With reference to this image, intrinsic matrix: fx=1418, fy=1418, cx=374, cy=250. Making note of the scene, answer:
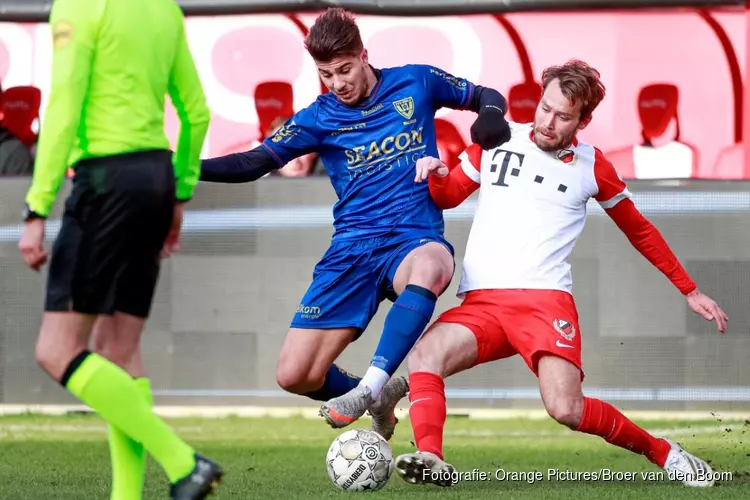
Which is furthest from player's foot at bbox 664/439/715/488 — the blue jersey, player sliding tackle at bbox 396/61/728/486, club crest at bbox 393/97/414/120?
club crest at bbox 393/97/414/120

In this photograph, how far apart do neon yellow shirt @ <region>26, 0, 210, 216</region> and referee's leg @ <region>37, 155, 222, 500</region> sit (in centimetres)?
12

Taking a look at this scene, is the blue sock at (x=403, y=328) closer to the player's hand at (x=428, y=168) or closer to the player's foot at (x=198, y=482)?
the player's hand at (x=428, y=168)

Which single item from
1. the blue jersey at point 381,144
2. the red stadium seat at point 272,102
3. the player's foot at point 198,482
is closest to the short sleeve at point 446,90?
the blue jersey at point 381,144

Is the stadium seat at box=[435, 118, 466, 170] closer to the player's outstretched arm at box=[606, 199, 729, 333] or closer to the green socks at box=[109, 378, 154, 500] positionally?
the player's outstretched arm at box=[606, 199, 729, 333]

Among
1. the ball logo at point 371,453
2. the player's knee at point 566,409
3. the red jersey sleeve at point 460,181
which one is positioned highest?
the red jersey sleeve at point 460,181

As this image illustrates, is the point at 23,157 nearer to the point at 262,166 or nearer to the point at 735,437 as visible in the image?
the point at 262,166

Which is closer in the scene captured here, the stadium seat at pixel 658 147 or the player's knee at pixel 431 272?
the player's knee at pixel 431 272

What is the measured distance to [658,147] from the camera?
397 inches

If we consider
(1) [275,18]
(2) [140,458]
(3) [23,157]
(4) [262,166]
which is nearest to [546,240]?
(4) [262,166]

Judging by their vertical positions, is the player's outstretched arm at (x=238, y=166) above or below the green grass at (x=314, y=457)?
above

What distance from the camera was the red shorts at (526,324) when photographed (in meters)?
5.83

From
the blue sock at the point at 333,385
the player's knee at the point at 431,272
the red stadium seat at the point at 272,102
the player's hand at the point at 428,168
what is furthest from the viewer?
the red stadium seat at the point at 272,102

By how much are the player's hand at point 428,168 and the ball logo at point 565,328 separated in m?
0.80

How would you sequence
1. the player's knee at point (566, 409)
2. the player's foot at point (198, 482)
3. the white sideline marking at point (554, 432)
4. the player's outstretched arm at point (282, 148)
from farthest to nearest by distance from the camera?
the white sideline marking at point (554, 432) → the player's outstretched arm at point (282, 148) → the player's knee at point (566, 409) → the player's foot at point (198, 482)
